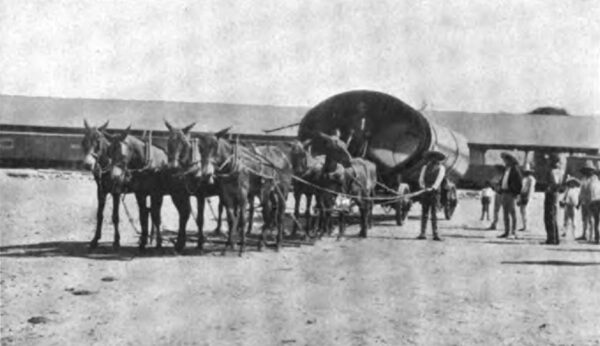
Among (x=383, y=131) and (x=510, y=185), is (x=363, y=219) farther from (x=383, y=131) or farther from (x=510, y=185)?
(x=383, y=131)

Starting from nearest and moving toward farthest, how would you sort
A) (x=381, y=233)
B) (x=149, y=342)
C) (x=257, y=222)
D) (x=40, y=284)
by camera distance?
1. (x=149, y=342)
2. (x=40, y=284)
3. (x=381, y=233)
4. (x=257, y=222)

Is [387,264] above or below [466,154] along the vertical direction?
below

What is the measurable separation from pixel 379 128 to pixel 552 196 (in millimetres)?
5065

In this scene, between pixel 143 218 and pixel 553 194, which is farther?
pixel 553 194

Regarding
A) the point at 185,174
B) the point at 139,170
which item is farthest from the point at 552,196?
the point at 139,170

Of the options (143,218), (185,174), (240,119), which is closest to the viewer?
(185,174)

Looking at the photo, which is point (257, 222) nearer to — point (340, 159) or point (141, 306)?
point (340, 159)

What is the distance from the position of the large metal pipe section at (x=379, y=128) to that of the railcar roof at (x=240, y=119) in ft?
76.0

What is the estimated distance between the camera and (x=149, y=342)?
257 inches

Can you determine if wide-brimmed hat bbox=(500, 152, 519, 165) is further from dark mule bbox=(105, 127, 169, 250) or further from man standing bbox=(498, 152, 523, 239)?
dark mule bbox=(105, 127, 169, 250)

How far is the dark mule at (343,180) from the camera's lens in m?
14.9

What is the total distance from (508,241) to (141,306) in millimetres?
9445

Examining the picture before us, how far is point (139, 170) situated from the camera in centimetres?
1147

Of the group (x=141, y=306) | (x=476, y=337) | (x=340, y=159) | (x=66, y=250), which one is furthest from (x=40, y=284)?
(x=340, y=159)
